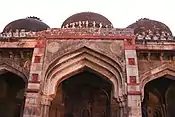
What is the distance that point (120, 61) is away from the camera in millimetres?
9078

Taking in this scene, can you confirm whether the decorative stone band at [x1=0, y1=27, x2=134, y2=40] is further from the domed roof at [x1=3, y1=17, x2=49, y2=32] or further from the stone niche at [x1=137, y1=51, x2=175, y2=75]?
the domed roof at [x1=3, y1=17, x2=49, y2=32]

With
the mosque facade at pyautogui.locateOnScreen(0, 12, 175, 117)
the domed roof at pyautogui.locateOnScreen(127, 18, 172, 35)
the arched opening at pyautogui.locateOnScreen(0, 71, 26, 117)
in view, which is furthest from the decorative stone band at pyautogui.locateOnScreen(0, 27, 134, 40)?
the domed roof at pyautogui.locateOnScreen(127, 18, 172, 35)

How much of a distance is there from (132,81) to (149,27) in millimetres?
4910

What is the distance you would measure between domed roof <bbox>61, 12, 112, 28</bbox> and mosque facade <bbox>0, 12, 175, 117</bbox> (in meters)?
2.44

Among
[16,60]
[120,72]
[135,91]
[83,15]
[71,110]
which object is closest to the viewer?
[135,91]

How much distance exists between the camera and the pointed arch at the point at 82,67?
8961 millimetres

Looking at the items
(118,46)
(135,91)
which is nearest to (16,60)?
(118,46)

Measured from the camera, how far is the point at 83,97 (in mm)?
11141

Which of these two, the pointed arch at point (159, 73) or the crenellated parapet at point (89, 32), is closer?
the pointed arch at point (159, 73)

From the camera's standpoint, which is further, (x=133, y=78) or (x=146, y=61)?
(x=146, y=61)

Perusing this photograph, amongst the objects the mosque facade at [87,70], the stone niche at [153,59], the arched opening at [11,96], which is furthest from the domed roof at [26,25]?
the stone niche at [153,59]

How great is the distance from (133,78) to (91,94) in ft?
9.66

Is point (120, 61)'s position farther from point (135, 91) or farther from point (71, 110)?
point (71, 110)

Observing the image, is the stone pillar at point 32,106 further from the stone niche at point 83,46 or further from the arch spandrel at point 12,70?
the stone niche at point 83,46
